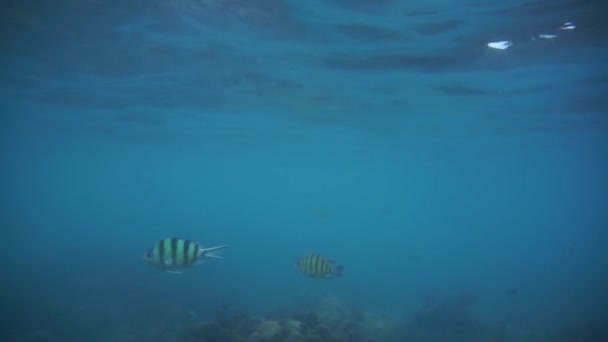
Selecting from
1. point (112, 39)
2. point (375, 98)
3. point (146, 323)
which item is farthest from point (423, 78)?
point (146, 323)

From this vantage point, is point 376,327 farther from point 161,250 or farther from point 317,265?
point 161,250

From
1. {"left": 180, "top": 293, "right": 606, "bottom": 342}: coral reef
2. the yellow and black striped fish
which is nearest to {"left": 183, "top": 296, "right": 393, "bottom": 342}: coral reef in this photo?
{"left": 180, "top": 293, "right": 606, "bottom": 342}: coral reef

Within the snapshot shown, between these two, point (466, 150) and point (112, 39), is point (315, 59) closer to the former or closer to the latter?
point (112, 39)

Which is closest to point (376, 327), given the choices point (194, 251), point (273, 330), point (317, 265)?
point (273, 330)

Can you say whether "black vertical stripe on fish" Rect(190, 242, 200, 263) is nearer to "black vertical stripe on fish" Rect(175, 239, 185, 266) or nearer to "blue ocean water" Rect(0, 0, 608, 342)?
"black vertical stripe on fish" Rect(175, 239, 185, 266)

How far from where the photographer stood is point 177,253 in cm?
→ 550

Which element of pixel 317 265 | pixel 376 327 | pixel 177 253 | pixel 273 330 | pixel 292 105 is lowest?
pixel 376 327

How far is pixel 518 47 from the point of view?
15.5m

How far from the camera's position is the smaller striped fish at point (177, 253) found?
5.48 metres

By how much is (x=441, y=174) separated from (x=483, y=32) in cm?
6141

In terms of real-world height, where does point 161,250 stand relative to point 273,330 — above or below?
above

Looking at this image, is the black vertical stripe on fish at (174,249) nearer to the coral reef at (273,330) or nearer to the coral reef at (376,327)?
the coral reef at (273,330)

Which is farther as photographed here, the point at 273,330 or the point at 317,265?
the point at 273,330

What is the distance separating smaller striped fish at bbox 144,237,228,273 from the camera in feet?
18.0
